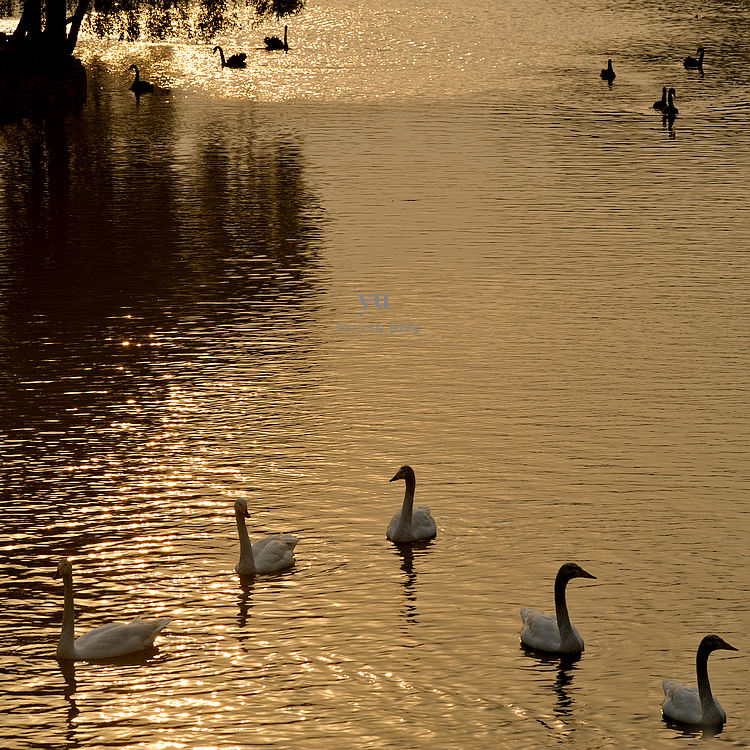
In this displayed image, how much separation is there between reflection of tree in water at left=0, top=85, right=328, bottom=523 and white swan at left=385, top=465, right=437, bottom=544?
653 cm

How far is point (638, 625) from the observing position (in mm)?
18141

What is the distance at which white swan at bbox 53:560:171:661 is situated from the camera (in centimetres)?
1736

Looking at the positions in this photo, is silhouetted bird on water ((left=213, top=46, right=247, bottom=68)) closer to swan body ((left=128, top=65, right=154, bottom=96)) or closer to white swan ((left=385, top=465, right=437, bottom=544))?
swan body ((left=128, top=65, right=154, bottom=96))

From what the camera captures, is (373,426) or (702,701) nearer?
(702,701)

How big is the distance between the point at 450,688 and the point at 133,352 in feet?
55.2

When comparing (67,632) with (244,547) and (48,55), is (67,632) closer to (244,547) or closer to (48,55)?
(244,547)

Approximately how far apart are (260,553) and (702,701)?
6.78 m

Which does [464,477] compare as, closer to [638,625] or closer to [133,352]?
[638,625]

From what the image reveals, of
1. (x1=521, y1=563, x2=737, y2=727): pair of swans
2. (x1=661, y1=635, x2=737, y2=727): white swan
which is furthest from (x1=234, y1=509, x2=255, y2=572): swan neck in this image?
(x1=661, y1=635, x2=737, y2=727): white swan

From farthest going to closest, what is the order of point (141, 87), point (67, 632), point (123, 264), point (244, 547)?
1. point (141, 87)
2. point (123, 264)
3. point (244, 547)
4. point (67, 632)

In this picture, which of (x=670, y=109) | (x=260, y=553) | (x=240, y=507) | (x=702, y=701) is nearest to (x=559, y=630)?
(x=702, y=701)

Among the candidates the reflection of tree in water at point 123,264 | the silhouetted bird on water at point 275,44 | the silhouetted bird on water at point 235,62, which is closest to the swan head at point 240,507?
the reflection of tree in water at point 123,264

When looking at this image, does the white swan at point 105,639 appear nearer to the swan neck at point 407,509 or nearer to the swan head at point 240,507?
the swan head at point 240,507

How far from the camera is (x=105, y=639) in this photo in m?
17.4
